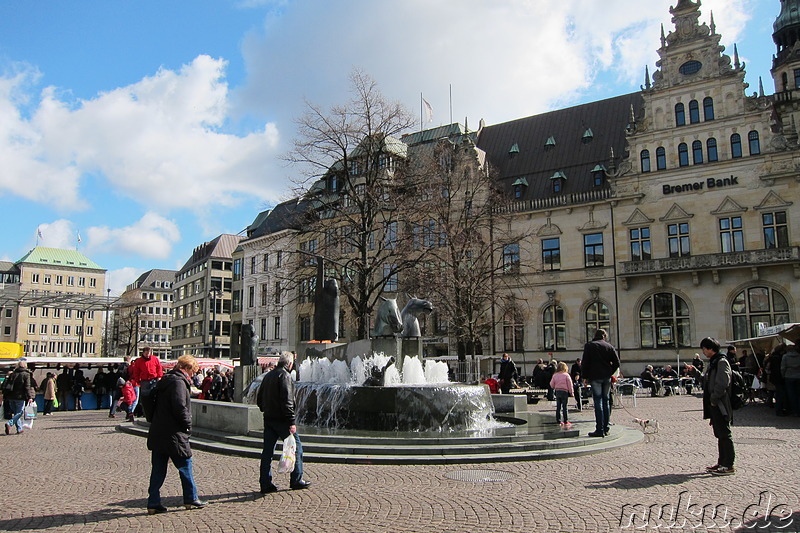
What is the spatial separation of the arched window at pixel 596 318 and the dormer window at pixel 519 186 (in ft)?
33.4

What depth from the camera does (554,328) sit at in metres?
44.4

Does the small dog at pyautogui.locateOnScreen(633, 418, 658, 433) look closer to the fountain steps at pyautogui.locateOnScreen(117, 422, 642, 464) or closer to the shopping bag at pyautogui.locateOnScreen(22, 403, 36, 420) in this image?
the fountain steps at pyautogui.locateOnScreen(117, 422, 642, 464)

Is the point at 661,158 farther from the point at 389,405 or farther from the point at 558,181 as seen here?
the point at 389,405

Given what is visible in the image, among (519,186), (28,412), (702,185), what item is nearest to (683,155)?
(702,185)

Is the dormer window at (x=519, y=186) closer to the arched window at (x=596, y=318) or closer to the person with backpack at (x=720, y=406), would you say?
the arched window at (x=596, y=318)

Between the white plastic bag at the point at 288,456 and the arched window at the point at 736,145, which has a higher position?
the arched window at the point at 736,145

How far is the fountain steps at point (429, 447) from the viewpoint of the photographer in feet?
34.5

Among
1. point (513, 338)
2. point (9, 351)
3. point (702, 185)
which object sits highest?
point (702, 185)

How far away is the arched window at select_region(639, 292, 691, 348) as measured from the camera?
130 ft

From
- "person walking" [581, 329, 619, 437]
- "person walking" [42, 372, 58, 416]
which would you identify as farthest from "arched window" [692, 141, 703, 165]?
"person walking" [42, 372, 58, 416]

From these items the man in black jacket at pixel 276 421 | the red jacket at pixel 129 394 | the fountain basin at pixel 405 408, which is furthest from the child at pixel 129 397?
the man in black jacket at pixel 276 421

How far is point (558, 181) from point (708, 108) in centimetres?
1079

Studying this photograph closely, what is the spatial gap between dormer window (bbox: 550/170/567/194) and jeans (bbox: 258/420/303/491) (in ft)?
134

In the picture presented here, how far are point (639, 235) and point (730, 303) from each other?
22.1ft
